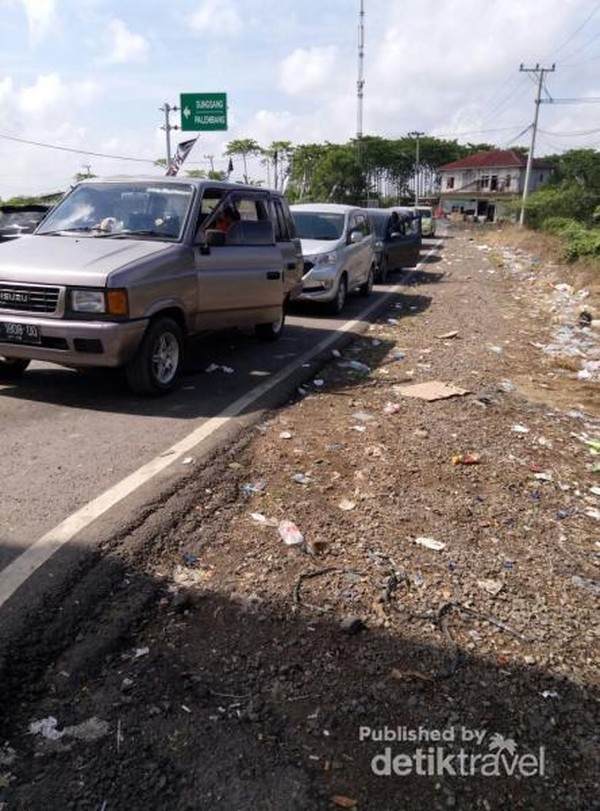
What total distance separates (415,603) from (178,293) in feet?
13.4

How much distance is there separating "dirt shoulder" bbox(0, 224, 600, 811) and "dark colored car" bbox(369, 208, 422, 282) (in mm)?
12603

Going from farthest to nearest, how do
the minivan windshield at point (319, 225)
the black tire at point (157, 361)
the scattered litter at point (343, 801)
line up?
the minivan windshield at point (319, 225)
the black tire at point (157, 361)
the scattered litter at point (343, 801)

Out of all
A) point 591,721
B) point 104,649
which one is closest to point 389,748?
point 591,721

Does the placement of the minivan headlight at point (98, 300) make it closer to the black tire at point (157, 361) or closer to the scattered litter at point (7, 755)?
the black tire at point (157, 361)

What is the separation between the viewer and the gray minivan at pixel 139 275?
5629 mm

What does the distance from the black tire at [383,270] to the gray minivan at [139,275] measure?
9.32 meters

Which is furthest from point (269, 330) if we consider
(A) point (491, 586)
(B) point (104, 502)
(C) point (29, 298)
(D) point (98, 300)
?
(A) point (491, 586)

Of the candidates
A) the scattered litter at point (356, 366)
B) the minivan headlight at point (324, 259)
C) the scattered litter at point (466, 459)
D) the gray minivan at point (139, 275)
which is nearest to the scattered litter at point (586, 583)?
the scattered litter at point (466, 459)

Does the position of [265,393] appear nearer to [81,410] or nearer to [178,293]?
[178,293]

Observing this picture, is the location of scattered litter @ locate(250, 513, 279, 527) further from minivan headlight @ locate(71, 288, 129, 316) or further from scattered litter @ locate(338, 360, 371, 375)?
scattered litter @ locate(338, 360, 371, 375)

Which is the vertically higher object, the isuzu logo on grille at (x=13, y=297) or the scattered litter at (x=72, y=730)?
the isuzu logo on grille at (x=13, y=297)

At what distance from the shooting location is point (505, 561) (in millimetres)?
3648

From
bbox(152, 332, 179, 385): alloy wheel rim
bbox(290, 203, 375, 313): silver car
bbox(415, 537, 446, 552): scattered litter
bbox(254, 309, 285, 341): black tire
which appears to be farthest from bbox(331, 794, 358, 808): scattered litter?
bbox(290, 203, 375, 313): silver car

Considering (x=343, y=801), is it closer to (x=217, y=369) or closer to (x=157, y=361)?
(x=157, y=361)
